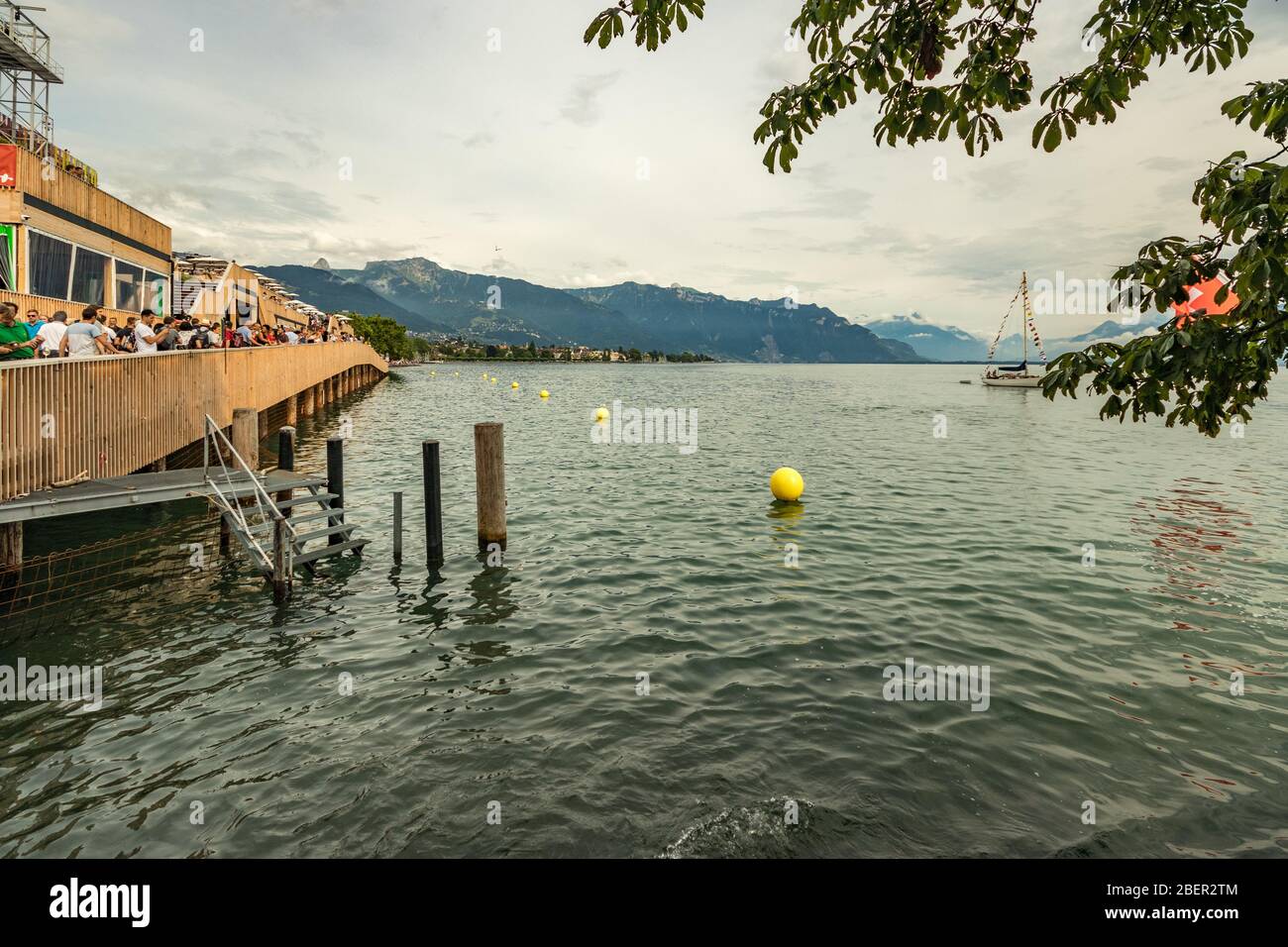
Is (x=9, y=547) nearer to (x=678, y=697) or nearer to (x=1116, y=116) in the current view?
(x=678, y=697)

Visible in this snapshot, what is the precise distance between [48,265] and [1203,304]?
27900 millimetres

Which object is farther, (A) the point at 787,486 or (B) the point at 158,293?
(B) the point at 158,293

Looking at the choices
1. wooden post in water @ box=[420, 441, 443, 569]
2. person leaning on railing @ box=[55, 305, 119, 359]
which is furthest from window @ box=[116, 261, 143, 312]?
wooden post in water @ box=[420, 441, 443, 569]

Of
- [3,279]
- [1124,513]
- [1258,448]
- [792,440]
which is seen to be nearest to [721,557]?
[1124,513]

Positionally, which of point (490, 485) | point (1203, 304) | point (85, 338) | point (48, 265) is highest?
point (48, 265)

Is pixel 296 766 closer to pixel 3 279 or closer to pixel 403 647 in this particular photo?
pixel 403 647

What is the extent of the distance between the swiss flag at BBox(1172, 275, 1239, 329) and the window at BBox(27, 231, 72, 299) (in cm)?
2637

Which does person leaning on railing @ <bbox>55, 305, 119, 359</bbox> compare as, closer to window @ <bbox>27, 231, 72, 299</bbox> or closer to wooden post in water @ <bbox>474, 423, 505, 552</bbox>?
wooden post in water @ <bbox>474, 423, 505, 552</bbox>

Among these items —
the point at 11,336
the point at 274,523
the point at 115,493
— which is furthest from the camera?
the point at 11,336

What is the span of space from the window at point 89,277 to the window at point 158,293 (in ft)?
14.0

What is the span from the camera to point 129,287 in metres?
27.1

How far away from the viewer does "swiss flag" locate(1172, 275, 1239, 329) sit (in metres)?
3.91

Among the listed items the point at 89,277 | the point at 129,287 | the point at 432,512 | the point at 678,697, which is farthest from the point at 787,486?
the point at 129,287

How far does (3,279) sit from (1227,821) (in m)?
27.5
